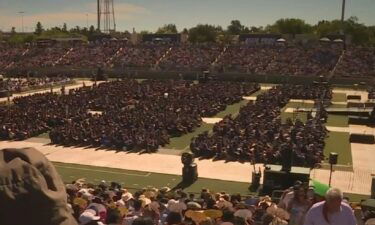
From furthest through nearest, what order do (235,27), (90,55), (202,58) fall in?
(235,27) < (90,55) < (202,58)

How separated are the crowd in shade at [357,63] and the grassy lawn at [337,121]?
92.0 feet

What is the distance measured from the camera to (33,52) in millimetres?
93812

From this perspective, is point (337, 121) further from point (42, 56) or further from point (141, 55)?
point (42, 56)

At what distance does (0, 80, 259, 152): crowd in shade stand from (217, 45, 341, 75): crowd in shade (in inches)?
735

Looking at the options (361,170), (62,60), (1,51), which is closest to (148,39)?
(62,60)

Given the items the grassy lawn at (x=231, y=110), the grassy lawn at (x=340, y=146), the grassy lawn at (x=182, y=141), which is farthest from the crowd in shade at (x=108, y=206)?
the grassy lawn at (x=231, y=110)

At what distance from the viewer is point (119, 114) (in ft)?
119

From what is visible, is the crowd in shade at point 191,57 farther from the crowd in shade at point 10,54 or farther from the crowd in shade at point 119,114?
the crowd in shade at point 10,54

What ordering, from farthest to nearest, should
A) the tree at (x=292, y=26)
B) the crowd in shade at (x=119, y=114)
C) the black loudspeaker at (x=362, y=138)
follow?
1. the tree at (x=292, y=26)
2. the black loudspeaker at (x=362, y=138)
3. the crowd in shade at (x=119, y=114)

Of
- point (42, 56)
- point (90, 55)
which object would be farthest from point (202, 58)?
point (42, 56)

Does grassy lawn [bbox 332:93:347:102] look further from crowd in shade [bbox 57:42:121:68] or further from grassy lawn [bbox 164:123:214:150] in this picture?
crowd in shade [bbox 57:42:121:68]

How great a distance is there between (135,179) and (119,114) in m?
13.7

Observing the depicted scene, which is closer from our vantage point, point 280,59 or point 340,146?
point 340,146

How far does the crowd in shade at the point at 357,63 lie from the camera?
66.5 meters
